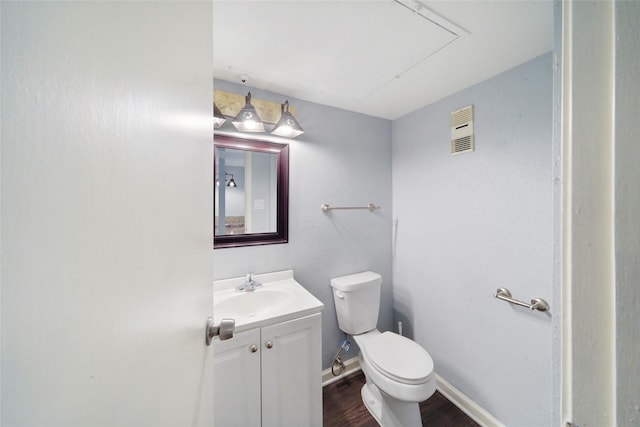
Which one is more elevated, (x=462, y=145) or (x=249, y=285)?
(x=462, y=145)

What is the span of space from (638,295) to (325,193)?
1.44 m

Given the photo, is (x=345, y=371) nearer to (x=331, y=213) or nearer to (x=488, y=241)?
(x=331, y=213)

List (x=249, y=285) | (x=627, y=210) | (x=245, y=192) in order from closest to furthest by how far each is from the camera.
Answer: (x=627, y=210) → (x=249, y=285) → (x=245, y=192)

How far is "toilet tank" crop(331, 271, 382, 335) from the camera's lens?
5.17 ft

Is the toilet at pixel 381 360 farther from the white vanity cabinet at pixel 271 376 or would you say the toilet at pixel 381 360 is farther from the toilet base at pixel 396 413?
the white vanity cabinet at pixel 271 376

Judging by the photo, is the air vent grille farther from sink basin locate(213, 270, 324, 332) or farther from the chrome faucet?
the chrome faucet

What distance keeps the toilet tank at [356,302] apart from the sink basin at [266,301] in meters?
0.35

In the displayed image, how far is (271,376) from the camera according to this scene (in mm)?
1092

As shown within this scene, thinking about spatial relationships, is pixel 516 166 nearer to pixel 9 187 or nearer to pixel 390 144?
pixel 390 144

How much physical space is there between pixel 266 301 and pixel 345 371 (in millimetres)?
944

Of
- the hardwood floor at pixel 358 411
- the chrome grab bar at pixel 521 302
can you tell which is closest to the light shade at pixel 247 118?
the chrome grab bar at pixel 521 302

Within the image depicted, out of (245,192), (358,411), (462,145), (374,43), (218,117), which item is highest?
(374,43)

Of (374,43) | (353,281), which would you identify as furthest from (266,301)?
(374,43)

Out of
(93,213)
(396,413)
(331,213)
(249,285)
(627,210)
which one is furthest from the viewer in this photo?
(331,213)
